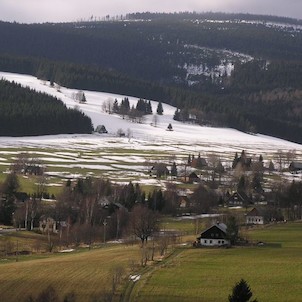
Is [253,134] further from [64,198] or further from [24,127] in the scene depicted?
[64,198]

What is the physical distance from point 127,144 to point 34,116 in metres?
20.2

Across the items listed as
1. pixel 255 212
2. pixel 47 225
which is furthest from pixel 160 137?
pixel 47 225

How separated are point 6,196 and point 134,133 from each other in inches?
3581

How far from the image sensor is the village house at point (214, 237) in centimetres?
4728

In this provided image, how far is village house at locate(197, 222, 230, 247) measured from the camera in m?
47.3

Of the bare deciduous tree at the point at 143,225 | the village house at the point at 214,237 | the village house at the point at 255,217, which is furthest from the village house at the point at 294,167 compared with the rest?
the village house at the point at 214,237

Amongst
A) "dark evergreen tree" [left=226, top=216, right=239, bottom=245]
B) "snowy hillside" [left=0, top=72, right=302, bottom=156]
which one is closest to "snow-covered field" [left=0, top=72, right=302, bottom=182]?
"snowy hillside" [left=0, top=72, right=302, bottom=156]

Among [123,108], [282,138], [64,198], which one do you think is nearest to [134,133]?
[123,108]

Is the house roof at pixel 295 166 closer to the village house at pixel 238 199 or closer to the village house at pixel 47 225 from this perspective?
the village house at pixel 238 199

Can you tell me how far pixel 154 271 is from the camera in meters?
37.6

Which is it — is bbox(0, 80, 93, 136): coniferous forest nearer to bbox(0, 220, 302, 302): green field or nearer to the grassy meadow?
bbox(0, 220, 302, 302): green field

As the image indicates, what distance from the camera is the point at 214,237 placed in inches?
1869

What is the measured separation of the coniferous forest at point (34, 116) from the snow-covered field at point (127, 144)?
344 cm

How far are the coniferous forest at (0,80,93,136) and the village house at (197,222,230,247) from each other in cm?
9234
